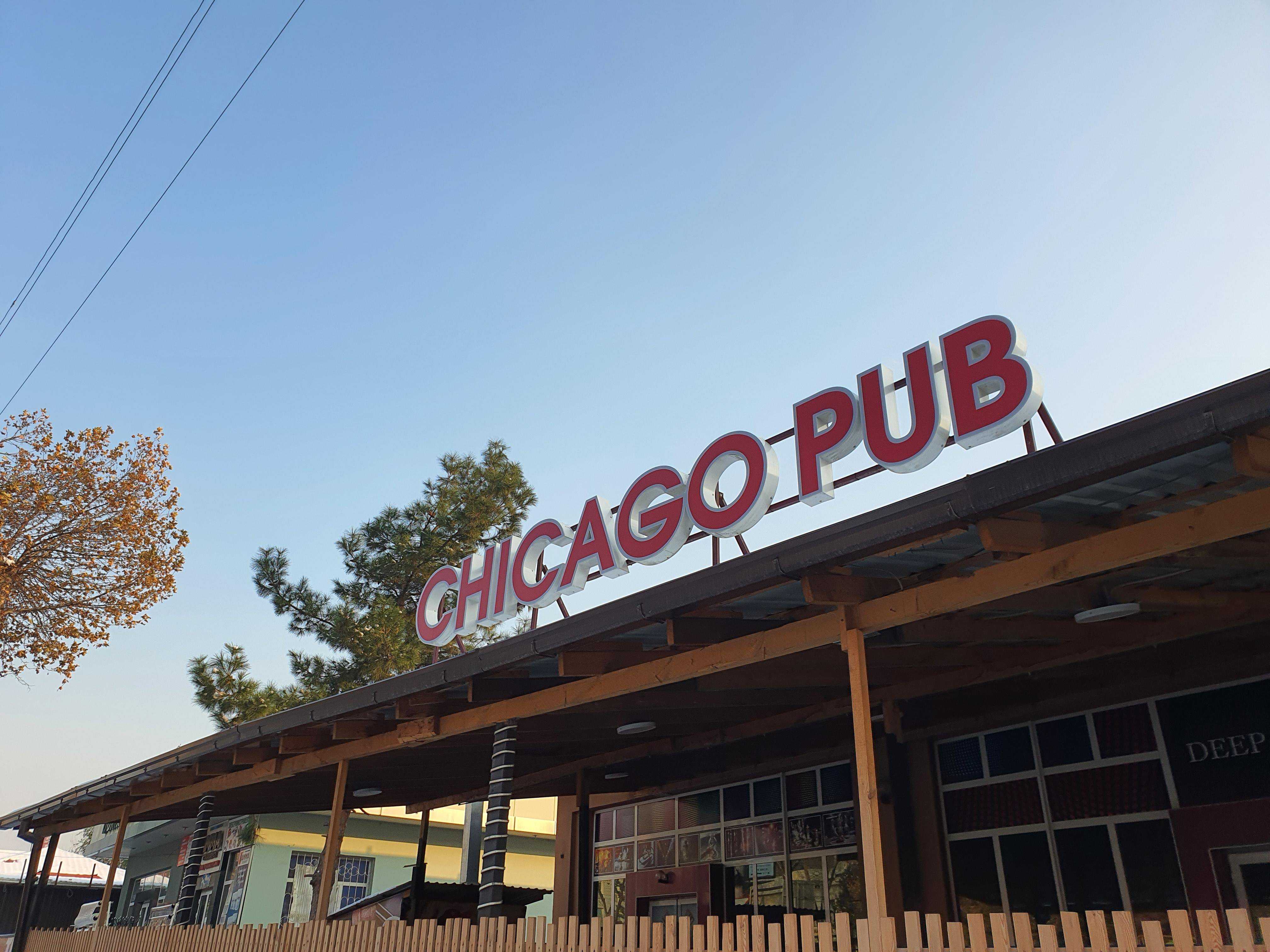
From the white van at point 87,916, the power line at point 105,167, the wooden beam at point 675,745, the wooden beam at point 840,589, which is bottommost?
the white van at point 87,916

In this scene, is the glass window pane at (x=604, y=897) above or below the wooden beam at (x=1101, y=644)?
below

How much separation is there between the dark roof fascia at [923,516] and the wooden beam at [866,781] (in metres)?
0.63

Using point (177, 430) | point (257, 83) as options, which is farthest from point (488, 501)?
point (257, 83)

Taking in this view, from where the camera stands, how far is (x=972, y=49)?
1121 cm

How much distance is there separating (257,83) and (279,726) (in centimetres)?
742

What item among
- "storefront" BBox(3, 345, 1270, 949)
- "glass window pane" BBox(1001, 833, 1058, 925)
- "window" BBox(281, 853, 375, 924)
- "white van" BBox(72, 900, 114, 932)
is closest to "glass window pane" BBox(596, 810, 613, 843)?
"storefront" BBox(3, 345, 1270, 949)

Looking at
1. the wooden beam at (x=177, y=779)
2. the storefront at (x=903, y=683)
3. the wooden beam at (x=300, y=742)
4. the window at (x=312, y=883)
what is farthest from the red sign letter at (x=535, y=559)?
the window at (x=312, y=883)

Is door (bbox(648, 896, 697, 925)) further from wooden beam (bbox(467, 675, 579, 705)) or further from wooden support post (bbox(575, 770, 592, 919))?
wooden beam (bbox(467, 675, 579, 705))

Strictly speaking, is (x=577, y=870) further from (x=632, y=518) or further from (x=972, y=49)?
(x=972, y=49)

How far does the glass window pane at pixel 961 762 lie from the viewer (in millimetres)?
9875

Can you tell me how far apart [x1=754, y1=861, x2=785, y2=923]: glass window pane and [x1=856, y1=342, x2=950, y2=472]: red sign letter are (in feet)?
19.6

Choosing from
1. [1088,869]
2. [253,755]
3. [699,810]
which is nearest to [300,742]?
[253,755]

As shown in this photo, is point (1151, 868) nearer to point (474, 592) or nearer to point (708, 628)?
point (708, 628)

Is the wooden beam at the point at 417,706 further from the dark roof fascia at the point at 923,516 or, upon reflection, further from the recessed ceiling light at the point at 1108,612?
the recessed ceiling light at the point at 1108,612
